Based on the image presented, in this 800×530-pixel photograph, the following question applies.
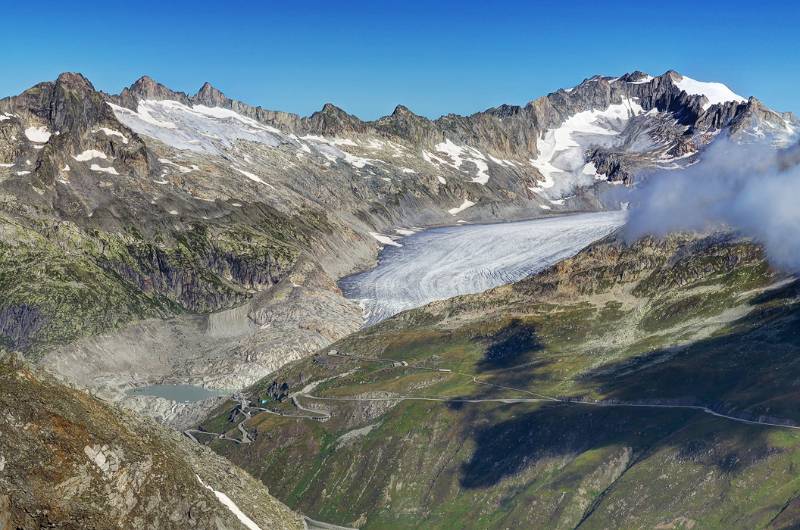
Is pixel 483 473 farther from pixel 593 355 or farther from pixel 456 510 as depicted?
pixel 593 355

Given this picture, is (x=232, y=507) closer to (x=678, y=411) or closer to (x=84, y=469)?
(x=84, y=469)

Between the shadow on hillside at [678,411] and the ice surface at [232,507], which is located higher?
the ice surface at [232,507]

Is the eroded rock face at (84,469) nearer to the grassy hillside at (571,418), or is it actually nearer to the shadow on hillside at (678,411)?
the grassy hillside at (571,418)

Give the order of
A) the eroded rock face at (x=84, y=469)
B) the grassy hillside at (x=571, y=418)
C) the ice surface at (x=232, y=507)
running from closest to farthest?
the eroded rock face at (x=84, y=469), the ice surface at (x=232, y=507), the grassy hillside at (x=571, y=418)

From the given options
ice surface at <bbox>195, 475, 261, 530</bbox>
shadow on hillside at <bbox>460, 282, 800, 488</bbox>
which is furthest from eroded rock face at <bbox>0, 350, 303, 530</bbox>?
shadow on hillside at <bbox>460, 282, 800, 488</bbox>

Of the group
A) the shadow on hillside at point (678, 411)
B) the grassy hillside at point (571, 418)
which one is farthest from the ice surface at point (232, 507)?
the shadow on hillside at point (678, 411)

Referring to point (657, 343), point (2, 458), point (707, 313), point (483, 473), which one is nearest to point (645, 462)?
point (483, 473)
